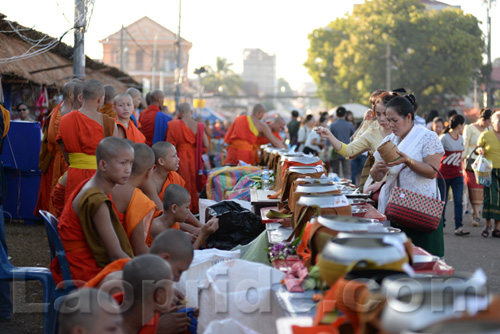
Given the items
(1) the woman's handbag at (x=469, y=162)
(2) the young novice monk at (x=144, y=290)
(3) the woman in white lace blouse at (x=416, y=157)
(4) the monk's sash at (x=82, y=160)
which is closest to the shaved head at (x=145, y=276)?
(2) the young novice monk at (x=144, y=290)

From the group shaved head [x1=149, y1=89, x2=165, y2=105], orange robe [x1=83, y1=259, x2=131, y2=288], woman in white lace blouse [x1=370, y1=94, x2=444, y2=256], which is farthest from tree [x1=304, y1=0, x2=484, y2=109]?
orange robe [x1=83, y1=259, x2=131, y2=288]

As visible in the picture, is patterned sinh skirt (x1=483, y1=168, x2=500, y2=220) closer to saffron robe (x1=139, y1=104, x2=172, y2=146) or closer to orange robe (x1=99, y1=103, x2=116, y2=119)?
saffron robe (x1=139, y1=104, x2=172, y2=146)

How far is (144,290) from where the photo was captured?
9.37ft

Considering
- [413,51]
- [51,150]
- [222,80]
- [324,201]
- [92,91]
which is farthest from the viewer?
[222,80]

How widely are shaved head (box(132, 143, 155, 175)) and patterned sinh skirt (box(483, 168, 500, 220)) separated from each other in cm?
621

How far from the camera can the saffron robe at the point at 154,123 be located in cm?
979

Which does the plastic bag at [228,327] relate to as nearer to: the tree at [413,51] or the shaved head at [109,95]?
the shaved head at [109,95]

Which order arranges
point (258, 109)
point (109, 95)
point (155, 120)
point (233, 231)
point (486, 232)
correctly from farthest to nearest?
point (258, 109), point (155, 120), point (486, 232), point (109, 95), point (233, 231)

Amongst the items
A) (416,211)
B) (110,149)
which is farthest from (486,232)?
(110,149)

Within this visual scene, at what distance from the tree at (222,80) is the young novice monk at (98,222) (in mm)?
95730

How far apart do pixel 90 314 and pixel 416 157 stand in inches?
112

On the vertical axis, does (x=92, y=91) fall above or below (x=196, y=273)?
above

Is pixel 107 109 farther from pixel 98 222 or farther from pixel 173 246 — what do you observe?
pixel 173 246

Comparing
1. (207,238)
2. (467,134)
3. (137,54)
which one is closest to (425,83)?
(467,134)
